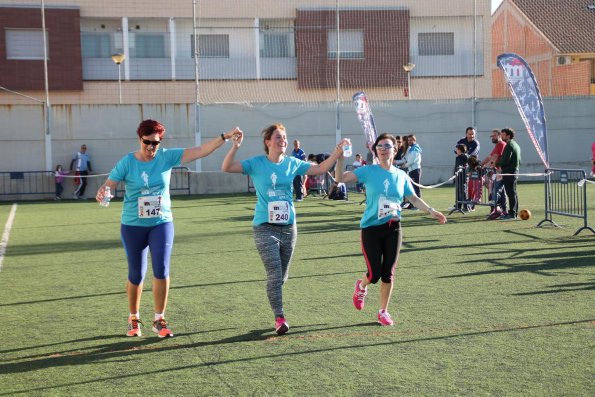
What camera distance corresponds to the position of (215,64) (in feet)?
111

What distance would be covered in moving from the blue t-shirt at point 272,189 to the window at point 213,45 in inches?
1045

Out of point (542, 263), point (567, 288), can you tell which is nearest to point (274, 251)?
point (567, 288)

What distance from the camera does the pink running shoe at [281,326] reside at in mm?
→ 7871

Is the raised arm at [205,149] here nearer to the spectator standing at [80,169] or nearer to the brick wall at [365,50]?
the spectator standing at [80,169]

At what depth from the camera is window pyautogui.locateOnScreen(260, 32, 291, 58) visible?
36.8 metres

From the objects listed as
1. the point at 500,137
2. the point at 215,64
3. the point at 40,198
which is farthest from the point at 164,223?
the point at 215,64

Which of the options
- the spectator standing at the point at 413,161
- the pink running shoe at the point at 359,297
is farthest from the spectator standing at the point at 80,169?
the pink running shoe at the point at 359,297

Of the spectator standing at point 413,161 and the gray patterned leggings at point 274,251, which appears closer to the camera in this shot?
the gray patterned leggings at point 274,251

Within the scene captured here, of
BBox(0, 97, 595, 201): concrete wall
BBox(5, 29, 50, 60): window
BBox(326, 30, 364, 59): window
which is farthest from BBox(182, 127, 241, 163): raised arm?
BBox(5, 29, 50, 60): window

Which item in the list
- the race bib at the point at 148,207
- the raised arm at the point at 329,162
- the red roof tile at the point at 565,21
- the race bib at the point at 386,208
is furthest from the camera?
the red roof tile at the point at 565,21

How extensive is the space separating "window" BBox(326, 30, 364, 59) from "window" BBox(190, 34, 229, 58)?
4.13 meters

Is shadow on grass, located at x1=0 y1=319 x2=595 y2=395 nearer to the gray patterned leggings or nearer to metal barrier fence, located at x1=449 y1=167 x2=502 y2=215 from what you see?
the gray patterned leggings

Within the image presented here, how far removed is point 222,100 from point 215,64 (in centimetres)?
208

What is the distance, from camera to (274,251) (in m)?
8.04
